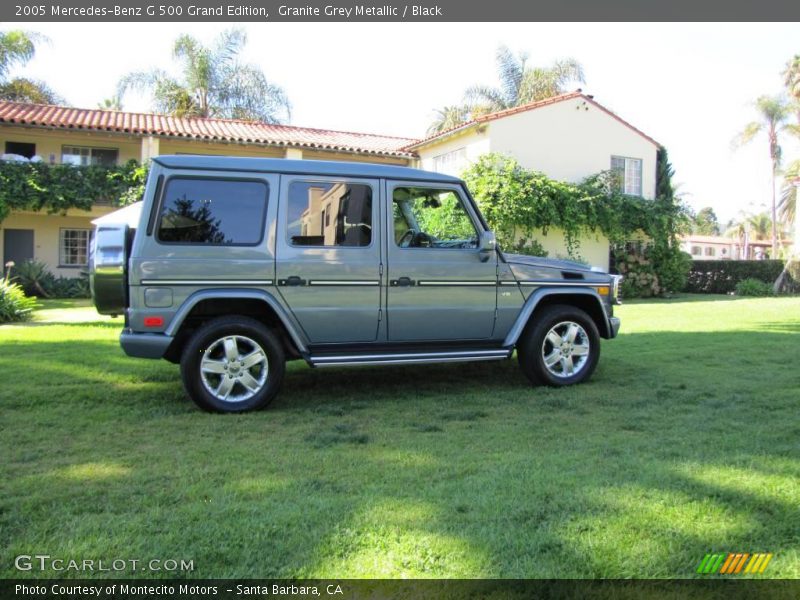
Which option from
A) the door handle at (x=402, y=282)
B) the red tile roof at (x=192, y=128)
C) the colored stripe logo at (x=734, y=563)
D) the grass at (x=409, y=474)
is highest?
the red tile roof at (x=192, y=128)

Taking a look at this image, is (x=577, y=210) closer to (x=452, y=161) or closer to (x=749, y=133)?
(x=452, y=161)

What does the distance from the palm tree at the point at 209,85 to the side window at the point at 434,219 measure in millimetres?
25593

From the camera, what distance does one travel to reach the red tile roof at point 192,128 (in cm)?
1980

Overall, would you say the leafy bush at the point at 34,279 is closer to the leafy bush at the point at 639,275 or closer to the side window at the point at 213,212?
the side window at the point at 213,212

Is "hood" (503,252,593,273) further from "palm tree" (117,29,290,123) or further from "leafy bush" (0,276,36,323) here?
"palm tree" (117,29,290,123)

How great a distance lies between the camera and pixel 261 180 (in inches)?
212

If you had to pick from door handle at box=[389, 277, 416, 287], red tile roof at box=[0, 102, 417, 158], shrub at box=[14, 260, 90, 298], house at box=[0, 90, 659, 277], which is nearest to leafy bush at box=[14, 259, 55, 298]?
shrub at box=[14, 260, 90, 298]

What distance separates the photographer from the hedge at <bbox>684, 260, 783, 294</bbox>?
86.4 ft

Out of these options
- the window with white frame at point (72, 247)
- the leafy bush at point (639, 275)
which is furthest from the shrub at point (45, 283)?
the leafy bush at point (639, 275)

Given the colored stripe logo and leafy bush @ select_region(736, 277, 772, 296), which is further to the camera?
leafy bush @ select_region(736, 277, 772, 296)

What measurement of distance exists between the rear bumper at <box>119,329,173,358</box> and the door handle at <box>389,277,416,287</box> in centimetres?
191

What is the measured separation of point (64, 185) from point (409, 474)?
18.9 m

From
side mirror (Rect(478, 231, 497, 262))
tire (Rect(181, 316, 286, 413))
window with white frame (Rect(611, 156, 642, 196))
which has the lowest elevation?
tire (Rect(181, 316, 286, 413))

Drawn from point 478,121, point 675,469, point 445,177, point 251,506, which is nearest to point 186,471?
point 251,506
